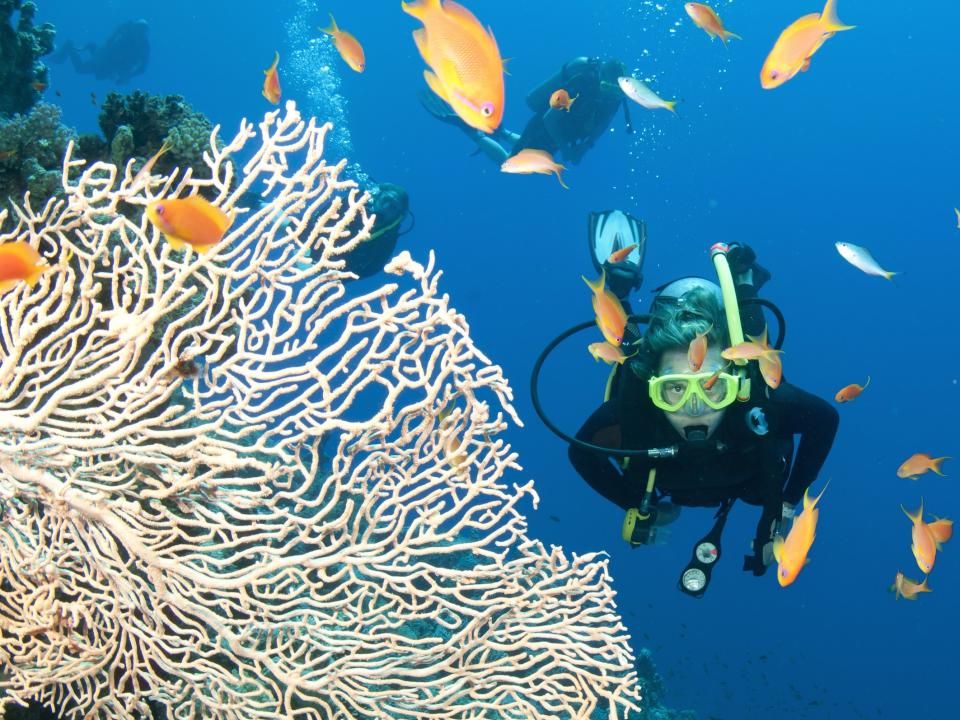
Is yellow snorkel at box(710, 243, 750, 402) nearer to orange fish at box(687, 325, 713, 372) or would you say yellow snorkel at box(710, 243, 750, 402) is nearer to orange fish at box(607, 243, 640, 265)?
orange fish at box(687, 325, 713, 372)

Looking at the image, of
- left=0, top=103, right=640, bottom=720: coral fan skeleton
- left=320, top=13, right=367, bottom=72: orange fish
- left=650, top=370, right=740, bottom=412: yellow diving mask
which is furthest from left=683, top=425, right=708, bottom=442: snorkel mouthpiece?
left=320, top=13, right=367, bottom=72: orange fish

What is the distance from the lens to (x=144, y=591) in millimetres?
3146

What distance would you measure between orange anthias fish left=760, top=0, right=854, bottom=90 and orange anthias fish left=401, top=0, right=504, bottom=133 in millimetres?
2931

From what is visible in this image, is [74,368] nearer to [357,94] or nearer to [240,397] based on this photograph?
[240,397]

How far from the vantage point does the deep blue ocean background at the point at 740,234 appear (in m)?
42.8

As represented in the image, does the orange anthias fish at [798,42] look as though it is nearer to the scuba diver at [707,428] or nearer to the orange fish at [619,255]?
the scuba diver at [707,428]

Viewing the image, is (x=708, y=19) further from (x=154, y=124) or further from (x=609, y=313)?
(x=154, y=124)

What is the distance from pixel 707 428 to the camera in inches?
157

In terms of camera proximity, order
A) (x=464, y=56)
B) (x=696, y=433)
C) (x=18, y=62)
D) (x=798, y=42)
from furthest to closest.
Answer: (x=18, y=62)
(x=798, y=42)
(x=696, y=433)
(x=464, y=56)

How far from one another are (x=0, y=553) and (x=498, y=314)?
2511 inches

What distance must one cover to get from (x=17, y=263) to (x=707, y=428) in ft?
12.7

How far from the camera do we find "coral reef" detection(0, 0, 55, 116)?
20.5 ft

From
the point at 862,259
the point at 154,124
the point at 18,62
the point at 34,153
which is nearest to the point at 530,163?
the point at 154,124

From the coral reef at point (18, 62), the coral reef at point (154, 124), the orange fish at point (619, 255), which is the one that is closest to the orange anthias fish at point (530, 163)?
the orange fish at point (619, 255)
